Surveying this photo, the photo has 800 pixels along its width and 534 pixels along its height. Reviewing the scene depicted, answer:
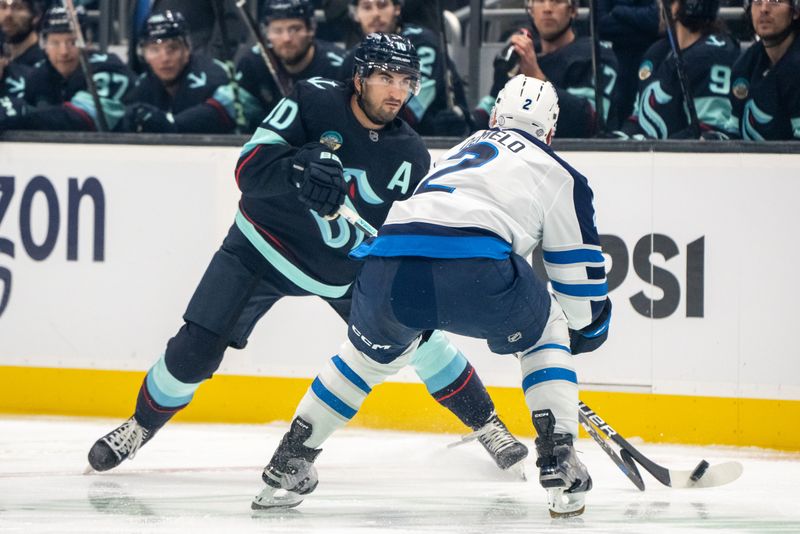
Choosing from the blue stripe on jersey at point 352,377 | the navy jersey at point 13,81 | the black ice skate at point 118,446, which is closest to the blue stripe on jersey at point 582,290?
the blue stripe on jersey at point 352,377

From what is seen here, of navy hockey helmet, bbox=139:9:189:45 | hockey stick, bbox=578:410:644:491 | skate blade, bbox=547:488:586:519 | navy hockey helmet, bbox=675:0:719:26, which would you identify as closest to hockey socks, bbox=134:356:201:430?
hockey stick, bbox=578:410:644:491

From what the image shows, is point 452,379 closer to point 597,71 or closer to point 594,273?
point 594,273

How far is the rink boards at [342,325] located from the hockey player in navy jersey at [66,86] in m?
0.29

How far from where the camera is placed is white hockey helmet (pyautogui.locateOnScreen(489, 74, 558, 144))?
2.86 metres

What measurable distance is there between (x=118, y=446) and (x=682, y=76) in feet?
6.89

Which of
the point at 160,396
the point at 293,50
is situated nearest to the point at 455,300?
the point at 160,396

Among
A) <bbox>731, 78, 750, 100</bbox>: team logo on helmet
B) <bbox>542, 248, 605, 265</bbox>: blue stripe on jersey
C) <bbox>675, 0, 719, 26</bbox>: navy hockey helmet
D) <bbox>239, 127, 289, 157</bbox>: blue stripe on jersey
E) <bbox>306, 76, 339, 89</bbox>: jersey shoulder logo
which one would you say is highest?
<bbox>306, 76, 339, 89</bbox>: jersey shoulder logo

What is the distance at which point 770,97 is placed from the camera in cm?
415

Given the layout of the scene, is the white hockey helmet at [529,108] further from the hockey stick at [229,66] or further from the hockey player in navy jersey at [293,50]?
the hockey stick at [229,66]

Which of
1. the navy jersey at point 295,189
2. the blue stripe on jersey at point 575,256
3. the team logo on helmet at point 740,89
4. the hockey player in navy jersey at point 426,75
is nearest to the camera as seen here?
the blue stripe on jersey at point 575,256

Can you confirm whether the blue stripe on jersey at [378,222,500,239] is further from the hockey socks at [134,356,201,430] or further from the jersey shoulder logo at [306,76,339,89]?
the hockey socks at [134,356,201,430]

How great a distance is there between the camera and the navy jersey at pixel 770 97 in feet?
13.5

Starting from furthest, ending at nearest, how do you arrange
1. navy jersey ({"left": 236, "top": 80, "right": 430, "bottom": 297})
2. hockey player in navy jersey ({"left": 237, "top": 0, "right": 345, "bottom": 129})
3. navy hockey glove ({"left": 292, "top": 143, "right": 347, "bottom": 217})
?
hockey player in navy jersey ({"left": 237, "top": 0, "right": 345, "bottom": 129}) → navy jersey ({"left": 236, "top": 80, "right": 430, "bottom": 297}) → navy hockey glove ({"left": 292, "top": 143, "right": 347, "bottom": 217})

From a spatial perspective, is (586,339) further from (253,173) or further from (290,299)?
(290,299)
